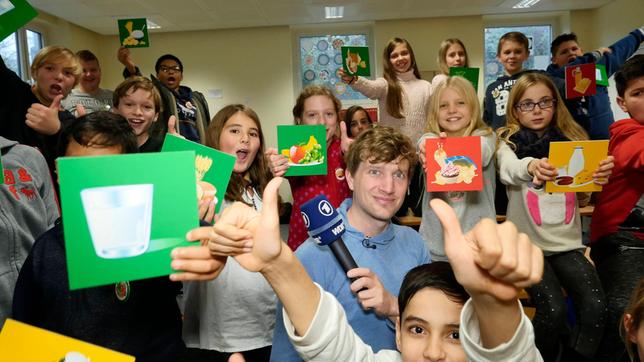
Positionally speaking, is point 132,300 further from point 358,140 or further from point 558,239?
point 558,239

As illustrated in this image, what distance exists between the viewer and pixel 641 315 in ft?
4.25

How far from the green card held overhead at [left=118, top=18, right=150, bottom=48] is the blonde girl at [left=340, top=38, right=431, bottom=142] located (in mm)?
1977

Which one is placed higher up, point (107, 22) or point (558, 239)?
point (107, 22)

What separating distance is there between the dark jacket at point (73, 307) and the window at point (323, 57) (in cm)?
689

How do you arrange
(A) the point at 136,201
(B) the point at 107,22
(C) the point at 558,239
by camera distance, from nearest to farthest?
(A) the point at 136,201
(C) the point at 558,239
(B) the point at 107,22

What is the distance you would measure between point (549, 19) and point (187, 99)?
21.6ft

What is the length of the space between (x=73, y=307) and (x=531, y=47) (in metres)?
8.24

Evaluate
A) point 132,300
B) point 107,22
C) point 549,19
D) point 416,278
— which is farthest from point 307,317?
point 549,19

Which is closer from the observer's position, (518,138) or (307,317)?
(307,317)

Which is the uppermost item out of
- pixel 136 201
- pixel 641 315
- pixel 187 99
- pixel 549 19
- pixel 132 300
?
pixel 549 19

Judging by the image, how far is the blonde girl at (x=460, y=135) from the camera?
2.29m

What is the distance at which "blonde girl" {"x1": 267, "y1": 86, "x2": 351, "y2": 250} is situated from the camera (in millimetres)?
2451

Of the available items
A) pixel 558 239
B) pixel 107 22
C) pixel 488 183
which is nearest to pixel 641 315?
pixel 558 239

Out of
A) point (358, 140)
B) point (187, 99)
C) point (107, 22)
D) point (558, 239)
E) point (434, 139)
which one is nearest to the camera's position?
point (358, 140)
